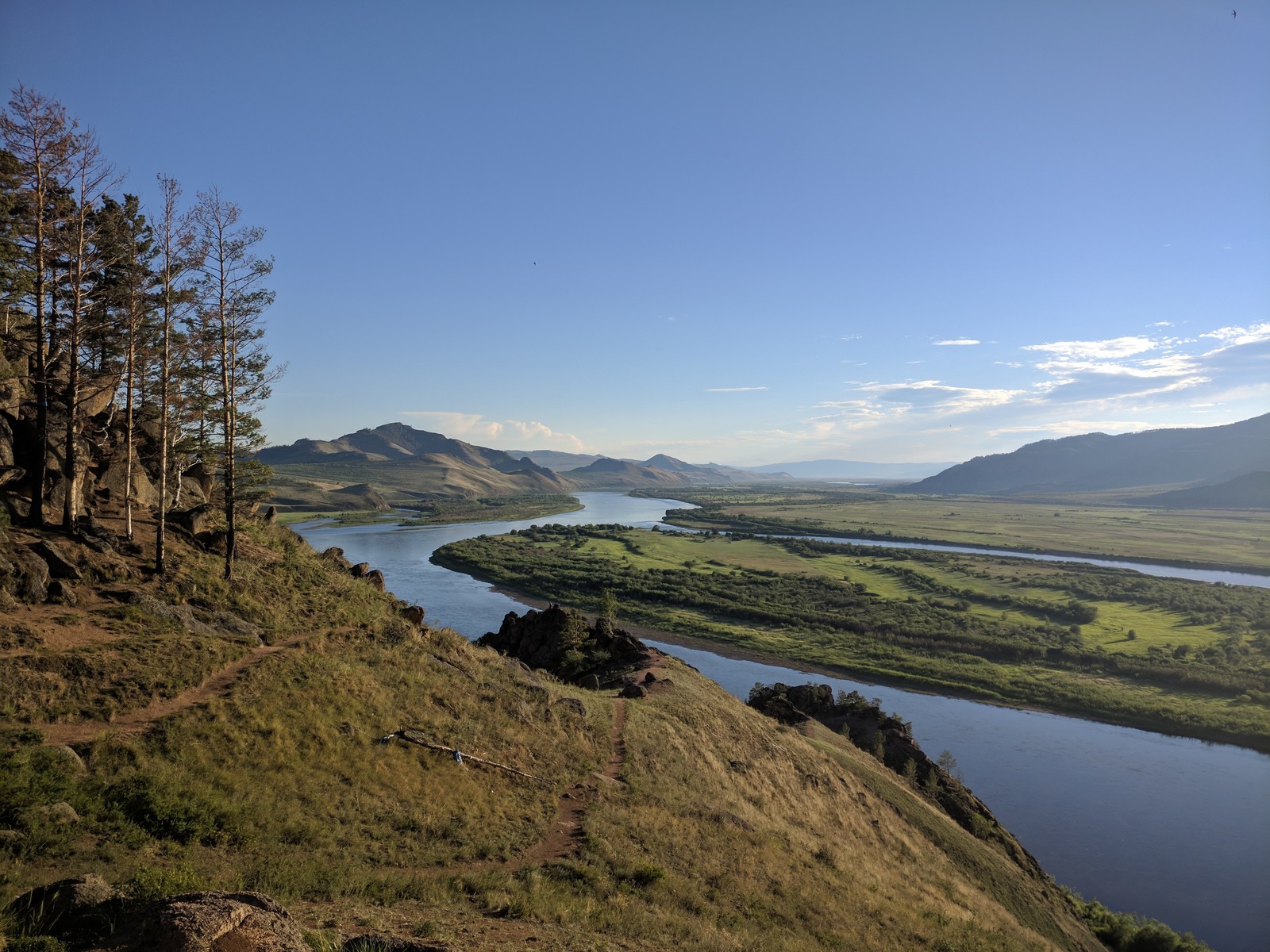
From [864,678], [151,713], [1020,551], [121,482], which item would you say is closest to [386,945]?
[151,713]

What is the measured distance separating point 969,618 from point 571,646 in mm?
60280

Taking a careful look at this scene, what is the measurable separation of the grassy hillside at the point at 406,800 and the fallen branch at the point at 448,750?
0.87ft

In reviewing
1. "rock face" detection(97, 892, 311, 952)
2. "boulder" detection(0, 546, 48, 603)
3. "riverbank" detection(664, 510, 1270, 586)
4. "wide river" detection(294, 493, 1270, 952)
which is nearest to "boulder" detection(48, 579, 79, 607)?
"boulder" detection(0, 546, 48, 603)

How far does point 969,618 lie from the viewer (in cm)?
A: 8500

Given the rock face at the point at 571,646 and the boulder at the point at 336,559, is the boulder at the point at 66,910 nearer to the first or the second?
the boulder at the point at 336,559

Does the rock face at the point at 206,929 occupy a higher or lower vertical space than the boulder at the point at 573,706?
higher

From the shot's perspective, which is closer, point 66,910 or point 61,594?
point 66,910

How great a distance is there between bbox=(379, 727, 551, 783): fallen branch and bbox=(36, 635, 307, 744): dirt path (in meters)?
4.87

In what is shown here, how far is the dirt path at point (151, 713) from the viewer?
14867mm

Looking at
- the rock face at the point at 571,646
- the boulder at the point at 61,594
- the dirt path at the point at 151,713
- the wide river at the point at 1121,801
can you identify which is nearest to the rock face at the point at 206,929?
the dirt path at the point at 151,713

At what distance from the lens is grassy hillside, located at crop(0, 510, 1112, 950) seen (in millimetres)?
12320

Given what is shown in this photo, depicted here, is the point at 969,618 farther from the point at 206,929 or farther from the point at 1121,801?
the point at 206,929

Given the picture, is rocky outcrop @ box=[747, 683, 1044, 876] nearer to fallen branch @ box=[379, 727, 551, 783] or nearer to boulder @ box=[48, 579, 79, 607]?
fallen branch @ box=[379, 727, 551, 783]

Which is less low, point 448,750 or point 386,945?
point 386,945
